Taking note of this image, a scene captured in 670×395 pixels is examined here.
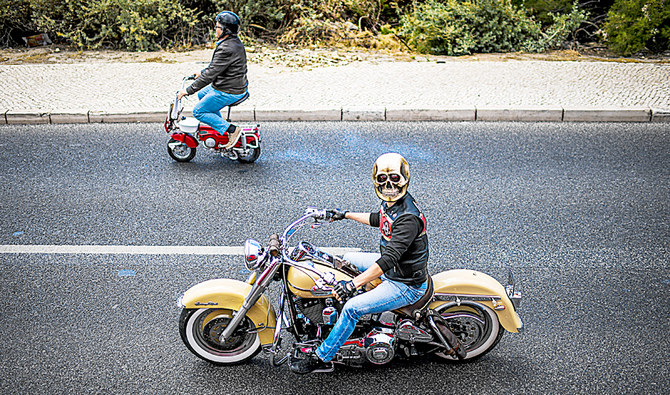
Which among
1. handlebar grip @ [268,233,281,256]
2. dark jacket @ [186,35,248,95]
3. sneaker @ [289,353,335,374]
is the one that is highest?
dark jacket @ [186,35,248,95]

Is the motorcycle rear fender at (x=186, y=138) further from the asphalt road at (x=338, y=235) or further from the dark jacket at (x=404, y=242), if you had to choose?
the dark jacket at (x=404, y=242)

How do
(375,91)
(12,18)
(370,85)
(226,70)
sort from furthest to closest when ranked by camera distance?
(12,18) < (370,85) < (375,91) < (226,70)

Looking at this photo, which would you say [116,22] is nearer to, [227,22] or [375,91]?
[375,91]

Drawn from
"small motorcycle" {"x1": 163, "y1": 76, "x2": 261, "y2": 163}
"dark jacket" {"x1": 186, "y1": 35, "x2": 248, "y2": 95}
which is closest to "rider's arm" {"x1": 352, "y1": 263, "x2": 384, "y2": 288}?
"small motorcycle" {"x1": 163, "y1": 76, "x2": 261, "y2": 163}

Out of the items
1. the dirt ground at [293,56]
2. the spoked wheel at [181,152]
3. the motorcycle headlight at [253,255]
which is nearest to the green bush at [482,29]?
the dirt ground at [293,56]

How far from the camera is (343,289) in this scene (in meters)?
3.62

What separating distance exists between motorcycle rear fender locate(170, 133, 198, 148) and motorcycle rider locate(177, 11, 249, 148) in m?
0.28

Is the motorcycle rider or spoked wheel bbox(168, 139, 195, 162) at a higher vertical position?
the motorcycle rider

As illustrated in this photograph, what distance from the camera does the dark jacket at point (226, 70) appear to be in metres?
7.34

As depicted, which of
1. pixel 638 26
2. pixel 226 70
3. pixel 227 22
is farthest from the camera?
pixel 638 26

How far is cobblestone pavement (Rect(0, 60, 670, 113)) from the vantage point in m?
9.67

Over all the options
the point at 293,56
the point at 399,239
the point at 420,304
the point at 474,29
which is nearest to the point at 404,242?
the point at 399,239

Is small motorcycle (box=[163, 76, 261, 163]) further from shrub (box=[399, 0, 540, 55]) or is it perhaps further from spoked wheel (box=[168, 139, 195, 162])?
shrub (box=[399, 0, 540, 55])

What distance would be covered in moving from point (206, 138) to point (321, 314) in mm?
4327
